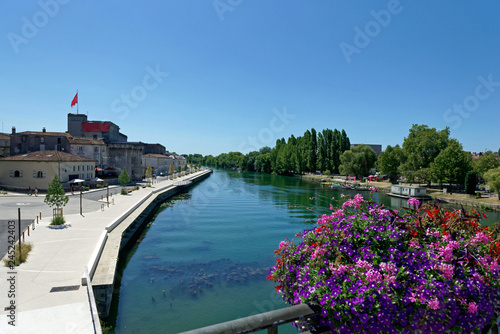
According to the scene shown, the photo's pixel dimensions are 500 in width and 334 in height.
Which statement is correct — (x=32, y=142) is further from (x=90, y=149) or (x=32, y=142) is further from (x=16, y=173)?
(x=16, y=173)

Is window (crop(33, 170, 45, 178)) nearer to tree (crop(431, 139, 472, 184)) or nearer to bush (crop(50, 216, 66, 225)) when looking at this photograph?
bush (crop(50, 216, 66, 225))

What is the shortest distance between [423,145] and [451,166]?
12590mm

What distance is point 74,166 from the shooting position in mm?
41438

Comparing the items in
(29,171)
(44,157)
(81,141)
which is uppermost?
(81,141)

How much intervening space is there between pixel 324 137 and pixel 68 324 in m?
91.5

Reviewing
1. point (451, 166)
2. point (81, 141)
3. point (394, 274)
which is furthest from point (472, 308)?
point (81, 141)

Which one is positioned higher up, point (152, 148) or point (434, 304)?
point (152, 148)

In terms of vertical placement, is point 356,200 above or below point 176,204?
above

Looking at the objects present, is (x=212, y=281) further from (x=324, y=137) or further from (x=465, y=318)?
(x=324, y=137)

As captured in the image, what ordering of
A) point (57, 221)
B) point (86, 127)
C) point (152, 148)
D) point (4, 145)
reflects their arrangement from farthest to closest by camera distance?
point (152, 148) < point (86, 127) < point (4, 145) < point (57, 221)

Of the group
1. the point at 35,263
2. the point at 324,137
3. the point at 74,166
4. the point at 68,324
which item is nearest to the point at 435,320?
the point at 68,324

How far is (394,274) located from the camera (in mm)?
2648

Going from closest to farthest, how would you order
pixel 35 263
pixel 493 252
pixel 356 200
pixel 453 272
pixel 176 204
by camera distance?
pixel 453 272, pixel 493 252, pixel 356 200, pixel 35 263, pixel 176 204

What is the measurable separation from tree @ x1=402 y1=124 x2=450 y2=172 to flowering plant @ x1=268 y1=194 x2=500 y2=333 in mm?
63725
